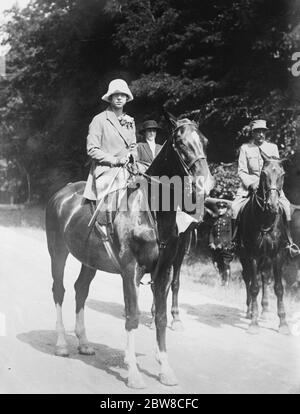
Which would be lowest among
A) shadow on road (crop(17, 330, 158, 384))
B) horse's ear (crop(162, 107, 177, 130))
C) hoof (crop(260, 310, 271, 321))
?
hoof (crop(260, 310, 271, 321))

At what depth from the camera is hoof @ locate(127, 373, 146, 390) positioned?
17.0ft

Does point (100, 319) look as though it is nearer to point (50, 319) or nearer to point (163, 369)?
point (50, 319)

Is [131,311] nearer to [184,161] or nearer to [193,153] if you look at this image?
[184,161]

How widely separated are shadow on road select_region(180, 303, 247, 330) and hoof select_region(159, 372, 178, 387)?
8.93 feet

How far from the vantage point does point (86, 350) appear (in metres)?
Result: 6.38

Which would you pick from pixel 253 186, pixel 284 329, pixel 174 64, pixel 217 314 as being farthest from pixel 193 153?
pixel 174 64

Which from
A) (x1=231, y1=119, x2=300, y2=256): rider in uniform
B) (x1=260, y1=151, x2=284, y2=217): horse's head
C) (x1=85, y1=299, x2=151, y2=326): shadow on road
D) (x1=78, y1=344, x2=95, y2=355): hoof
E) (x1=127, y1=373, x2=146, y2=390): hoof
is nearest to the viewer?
(x1=127, y1=373, x2=146, y2=390): hoof

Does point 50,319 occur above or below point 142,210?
below

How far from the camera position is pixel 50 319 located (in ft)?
25.9

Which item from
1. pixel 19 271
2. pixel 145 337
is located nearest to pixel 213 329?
pixel 145 337

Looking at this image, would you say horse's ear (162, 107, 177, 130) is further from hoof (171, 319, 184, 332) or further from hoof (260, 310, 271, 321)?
hoof (260, 310, 271, 321)

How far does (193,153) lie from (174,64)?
11.5 m

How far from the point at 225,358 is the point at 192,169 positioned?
97.8 inches

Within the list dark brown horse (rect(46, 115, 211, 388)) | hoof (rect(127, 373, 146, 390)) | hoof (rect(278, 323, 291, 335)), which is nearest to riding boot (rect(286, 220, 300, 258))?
hoof (rect(278, 323, 291, 335))
